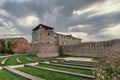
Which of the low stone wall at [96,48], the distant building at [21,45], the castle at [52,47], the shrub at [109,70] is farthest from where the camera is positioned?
the distant building at [21,45]

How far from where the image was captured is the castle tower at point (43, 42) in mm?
33000

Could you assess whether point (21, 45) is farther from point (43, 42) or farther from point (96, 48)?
point (96, 48)

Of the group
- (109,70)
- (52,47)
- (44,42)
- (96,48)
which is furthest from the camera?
(52,47)

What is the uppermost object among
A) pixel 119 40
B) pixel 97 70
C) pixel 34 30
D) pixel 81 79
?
pixel 34 30

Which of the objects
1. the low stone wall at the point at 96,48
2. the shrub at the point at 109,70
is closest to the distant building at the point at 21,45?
the low stone wall at the point at 96,48

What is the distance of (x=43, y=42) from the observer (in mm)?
33219

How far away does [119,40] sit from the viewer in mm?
22062

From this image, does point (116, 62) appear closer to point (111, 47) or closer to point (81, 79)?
point (81, 79)

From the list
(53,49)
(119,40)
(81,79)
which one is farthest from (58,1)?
(53,49)

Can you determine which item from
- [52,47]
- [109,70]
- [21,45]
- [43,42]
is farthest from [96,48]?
[21,45]

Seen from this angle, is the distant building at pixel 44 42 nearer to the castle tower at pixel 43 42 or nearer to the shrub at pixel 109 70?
the castle tower at pixel 43 42

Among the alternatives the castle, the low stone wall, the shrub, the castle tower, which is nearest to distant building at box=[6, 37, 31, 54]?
the castle

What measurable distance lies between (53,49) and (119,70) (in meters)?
32.0

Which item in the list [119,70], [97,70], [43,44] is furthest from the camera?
[43,44]
